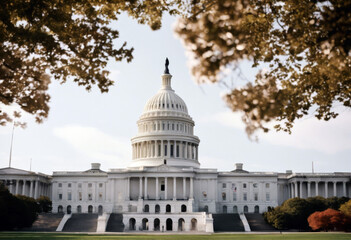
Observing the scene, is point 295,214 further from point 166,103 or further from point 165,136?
point 166,103

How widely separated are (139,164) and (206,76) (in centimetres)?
13150

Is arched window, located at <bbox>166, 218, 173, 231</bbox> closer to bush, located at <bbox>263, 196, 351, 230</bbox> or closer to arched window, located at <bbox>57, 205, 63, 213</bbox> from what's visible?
bush, located at <bbox>263, 196, 351, 230</bbox>

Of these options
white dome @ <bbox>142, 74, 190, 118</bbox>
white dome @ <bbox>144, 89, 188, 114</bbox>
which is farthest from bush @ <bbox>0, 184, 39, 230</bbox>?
white dome @ <bbox>144, 89, 188, 114</bbox>

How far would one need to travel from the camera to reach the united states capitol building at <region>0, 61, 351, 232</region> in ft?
424

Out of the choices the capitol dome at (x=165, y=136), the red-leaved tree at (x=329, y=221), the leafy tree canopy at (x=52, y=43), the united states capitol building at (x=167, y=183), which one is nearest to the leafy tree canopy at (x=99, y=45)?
the leafy tree canopy at (x=52, y=43)

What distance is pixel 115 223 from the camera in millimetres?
107250

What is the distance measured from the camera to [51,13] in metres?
19.8

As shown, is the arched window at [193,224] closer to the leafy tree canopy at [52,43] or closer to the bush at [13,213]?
the bush at [13,213]

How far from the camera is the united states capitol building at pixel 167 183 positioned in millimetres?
129125

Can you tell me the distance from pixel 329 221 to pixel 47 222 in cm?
5502

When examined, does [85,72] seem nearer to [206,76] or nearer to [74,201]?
[206,76]

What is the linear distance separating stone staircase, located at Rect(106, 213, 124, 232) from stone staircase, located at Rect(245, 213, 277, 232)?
26.4 m

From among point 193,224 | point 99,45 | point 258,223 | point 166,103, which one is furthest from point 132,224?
point 99,45

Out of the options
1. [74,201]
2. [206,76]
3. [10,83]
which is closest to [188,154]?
[74,201]
